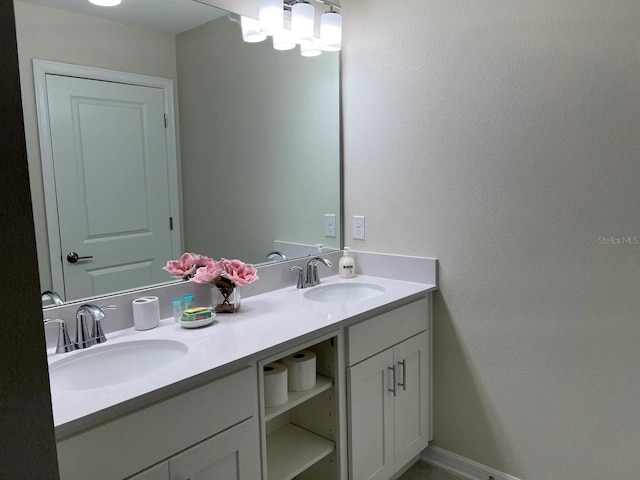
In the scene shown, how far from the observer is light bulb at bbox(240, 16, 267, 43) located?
198cm

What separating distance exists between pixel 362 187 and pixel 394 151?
242 mm

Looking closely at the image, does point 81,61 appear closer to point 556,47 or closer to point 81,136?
point 81,136

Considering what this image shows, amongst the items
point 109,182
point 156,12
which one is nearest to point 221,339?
point 109,182

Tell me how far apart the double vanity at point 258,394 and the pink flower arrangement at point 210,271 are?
129 millimetres

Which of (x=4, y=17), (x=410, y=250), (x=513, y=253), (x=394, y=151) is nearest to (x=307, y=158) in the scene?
(x=394, y=151)

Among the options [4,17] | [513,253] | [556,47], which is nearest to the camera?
[4,17]

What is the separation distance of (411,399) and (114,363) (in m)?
1.20

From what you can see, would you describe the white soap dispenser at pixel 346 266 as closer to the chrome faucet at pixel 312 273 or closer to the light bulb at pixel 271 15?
the chrome faucet at pixel 312 273

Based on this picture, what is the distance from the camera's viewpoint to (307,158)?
230 centimetres

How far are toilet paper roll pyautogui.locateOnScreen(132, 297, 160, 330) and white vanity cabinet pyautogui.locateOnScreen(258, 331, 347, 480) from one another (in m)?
0.51

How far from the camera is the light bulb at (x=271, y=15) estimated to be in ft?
6.36

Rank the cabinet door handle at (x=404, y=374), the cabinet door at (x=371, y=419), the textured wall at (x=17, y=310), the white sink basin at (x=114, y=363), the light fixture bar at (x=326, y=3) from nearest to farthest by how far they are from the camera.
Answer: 1. the textured wall at (x=17, y=310)
2. the white sink basin at (x=114, y=363)
3. the cabinet door at (x=371, y=419)
4. the cabinet door handle at (x=404, y=374)
5. the light fixture bar at (x=326, y=3)

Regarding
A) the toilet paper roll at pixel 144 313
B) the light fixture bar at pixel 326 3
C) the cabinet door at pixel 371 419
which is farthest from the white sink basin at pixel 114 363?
the light fixture bar at pixel 326 3

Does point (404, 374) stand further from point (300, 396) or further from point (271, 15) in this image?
point (271, 15)
